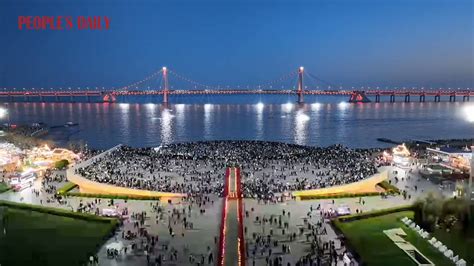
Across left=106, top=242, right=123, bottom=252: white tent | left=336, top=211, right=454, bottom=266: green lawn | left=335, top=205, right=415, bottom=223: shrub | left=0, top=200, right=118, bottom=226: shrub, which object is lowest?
left=336, top=211, right=454, bottom=266: green lawn

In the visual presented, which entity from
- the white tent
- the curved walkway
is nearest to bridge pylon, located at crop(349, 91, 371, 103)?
the curved walkway

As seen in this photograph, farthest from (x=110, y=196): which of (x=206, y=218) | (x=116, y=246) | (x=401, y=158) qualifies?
(x=401, y=158)

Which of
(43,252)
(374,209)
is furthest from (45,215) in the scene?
(374,209)

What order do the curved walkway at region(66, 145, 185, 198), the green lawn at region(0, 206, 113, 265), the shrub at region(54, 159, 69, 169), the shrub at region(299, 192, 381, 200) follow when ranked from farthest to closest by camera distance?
1. the shrub at region(54, 159, 69, 169)
2. the curved walkway at region(66, 145, 185, 198)
3. the shrub at region(299, 192, 381, 200)
4. the green lawn at region(0, 206, 113, 265)

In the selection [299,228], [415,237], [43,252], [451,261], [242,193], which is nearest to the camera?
[451,261]

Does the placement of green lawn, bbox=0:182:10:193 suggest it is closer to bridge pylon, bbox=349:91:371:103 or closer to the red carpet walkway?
the red carpet walkway

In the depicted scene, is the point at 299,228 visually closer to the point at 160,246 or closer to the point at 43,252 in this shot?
the point at 160,246
